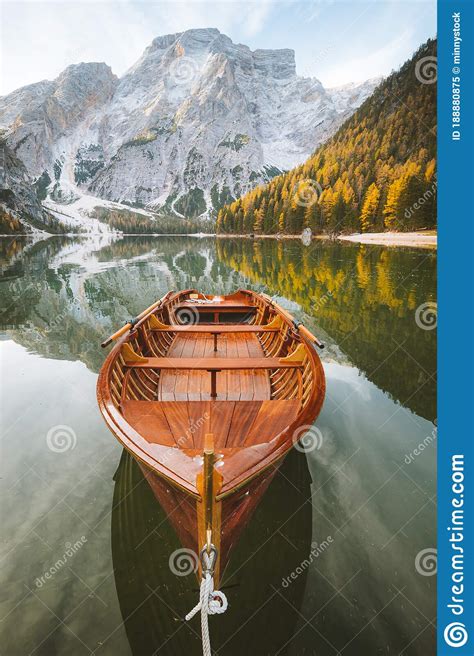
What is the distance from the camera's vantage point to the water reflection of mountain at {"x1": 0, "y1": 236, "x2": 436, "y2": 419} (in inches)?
412

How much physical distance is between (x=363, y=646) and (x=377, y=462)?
3006 millimetres

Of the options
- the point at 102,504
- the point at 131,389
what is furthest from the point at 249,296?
the point at 102,504

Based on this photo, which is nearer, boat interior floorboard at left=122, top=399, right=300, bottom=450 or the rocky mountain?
boat interior floorboard at left=122, top=399, right=300, bottom=450

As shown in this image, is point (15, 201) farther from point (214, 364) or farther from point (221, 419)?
point (221, 419)

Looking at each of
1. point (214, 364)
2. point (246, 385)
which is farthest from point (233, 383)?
point (214, 364)

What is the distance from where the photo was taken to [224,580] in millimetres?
4051

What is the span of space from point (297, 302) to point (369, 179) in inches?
2727

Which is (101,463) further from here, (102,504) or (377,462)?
(377,462)

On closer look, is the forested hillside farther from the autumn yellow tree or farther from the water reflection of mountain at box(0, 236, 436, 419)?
the water reflection of mountain at box(0, 236, 436, 419)

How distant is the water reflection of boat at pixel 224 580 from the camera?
356 cm

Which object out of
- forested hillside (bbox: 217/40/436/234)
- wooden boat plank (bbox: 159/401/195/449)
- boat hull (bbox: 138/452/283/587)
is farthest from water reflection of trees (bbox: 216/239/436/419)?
forested hillside (bbox: 217/40/436/234)

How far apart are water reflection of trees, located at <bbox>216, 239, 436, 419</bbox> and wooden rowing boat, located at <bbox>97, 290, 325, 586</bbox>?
344 cm

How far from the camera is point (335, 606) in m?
3.90

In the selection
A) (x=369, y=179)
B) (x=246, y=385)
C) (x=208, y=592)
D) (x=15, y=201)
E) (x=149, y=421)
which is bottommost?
(x=208, y=592)
